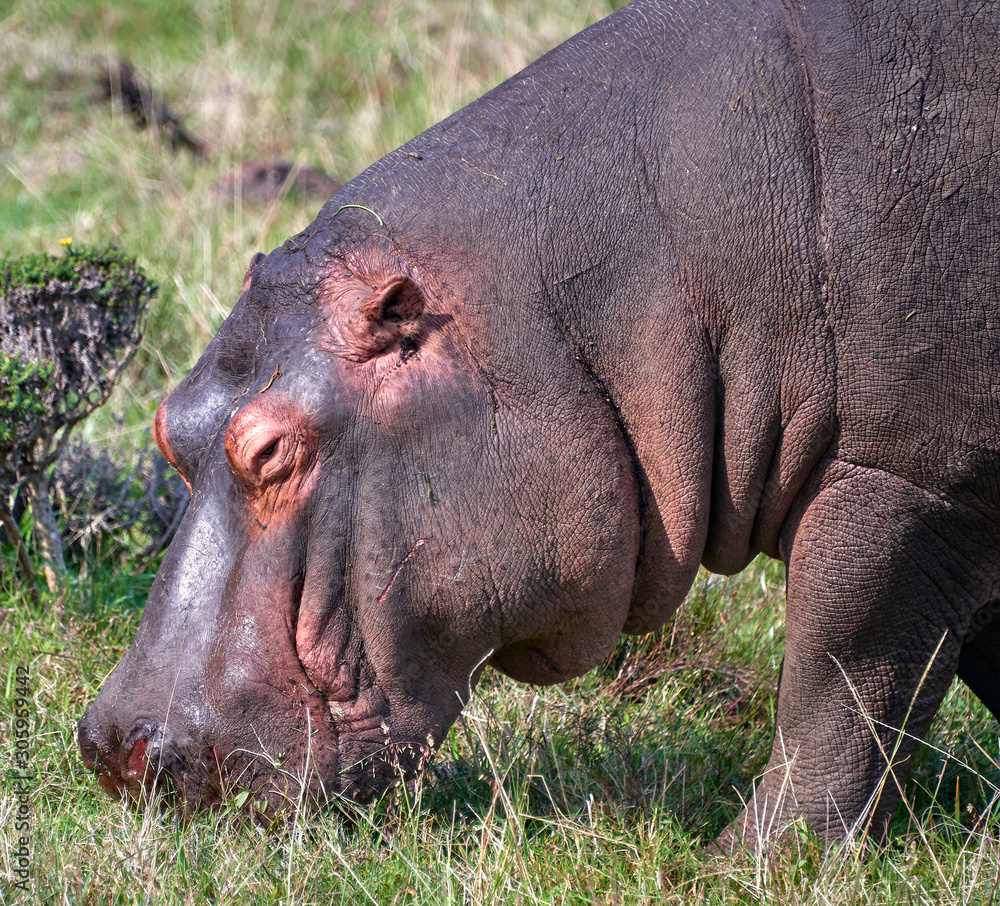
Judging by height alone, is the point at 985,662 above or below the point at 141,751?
below

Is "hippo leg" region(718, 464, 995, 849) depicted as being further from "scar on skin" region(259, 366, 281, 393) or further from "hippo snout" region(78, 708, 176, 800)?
"hippo snout" region(78, 708, 176, 800)

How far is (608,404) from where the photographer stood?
8.40 ft

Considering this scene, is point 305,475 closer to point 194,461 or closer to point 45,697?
point 194,461

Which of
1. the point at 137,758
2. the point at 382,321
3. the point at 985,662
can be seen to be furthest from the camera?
the point at 985,662

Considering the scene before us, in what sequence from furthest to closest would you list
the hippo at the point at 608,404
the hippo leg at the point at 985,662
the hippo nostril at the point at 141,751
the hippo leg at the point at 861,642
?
the hippo leg at the point at 985,662 < the hippo nostril at the point at 141,751 < the hippo leg at the point at 861,642 < the hippo at the point at 608,404

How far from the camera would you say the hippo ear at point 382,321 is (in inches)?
99.0

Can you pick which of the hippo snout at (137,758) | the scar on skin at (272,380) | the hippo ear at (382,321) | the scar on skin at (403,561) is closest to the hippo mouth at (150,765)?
the hippo snout at (137,758)

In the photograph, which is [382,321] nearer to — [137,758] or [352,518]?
[352,518]

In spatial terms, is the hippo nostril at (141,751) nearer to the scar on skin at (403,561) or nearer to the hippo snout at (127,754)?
the hippo snout at (127,754)

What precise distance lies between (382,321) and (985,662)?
162 cm

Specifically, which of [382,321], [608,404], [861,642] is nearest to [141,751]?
[382,321]

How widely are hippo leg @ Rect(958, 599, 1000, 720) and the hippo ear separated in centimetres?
143

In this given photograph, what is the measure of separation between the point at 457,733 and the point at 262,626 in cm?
104

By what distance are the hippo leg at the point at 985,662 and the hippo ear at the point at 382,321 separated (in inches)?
56.2
